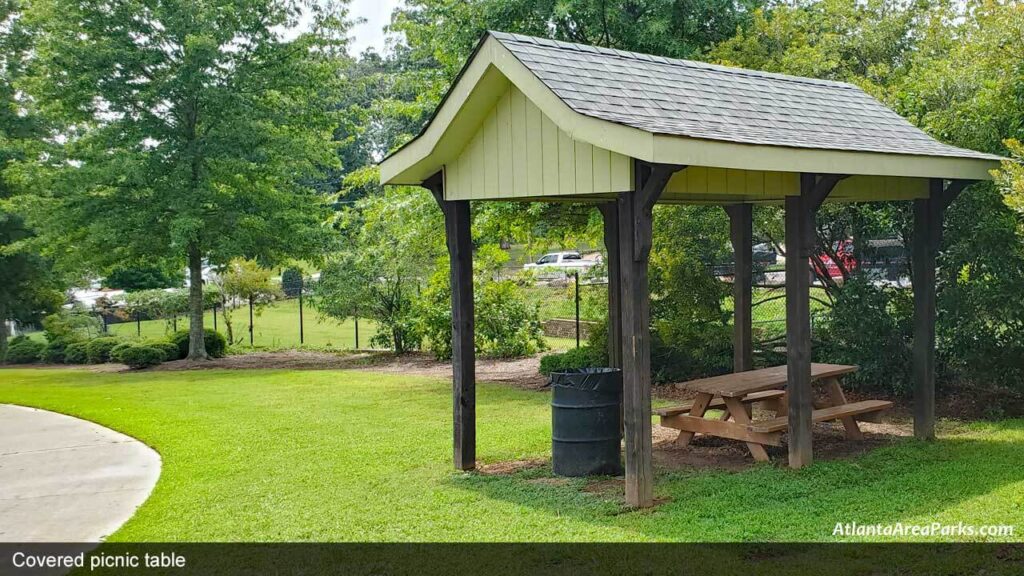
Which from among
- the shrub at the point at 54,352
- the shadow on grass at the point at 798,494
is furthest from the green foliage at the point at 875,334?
the shrub at the point at 54,352

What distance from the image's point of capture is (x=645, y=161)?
6004mm

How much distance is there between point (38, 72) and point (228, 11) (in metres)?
4.25

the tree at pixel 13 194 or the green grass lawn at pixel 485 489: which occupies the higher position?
the tree at pixel 13 194

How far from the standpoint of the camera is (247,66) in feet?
66.1

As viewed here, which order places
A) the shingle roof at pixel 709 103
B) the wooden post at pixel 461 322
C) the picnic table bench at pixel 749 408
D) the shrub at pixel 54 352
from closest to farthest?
the shingle roof at pixel 709 103
the picnic table bench at pixel 749 408
the wooden post at pixel 461 322
the shrub at pixel 54 352

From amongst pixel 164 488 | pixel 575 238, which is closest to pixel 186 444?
pixel 164 488

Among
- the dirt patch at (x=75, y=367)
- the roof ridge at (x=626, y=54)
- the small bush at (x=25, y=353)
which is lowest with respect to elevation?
the dirt patch at (x=75, y=367)

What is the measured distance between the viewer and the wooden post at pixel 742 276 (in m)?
9.77

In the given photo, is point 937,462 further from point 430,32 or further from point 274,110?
point 274,110

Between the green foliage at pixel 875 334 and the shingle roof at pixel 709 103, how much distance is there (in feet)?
9.52

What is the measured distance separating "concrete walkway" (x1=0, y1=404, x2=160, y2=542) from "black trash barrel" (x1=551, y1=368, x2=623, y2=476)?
3.41m

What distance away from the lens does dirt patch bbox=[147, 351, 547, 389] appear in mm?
15500

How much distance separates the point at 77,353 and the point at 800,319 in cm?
1868

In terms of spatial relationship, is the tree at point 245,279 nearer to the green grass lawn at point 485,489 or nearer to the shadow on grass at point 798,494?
the green grass lawn at point 485,489
